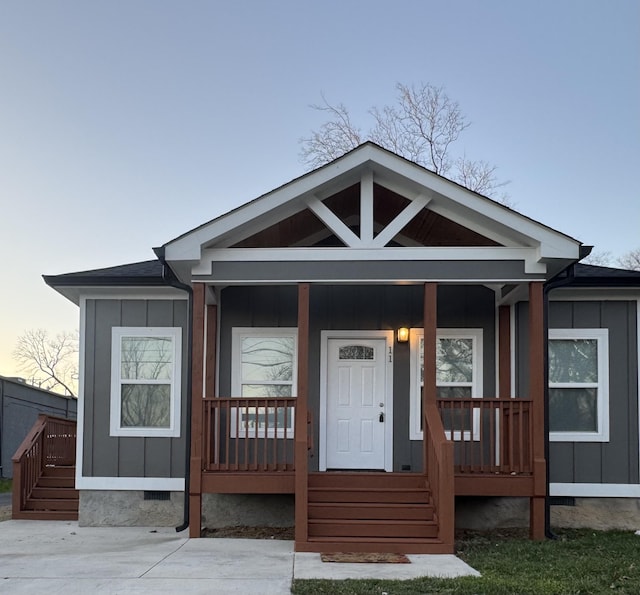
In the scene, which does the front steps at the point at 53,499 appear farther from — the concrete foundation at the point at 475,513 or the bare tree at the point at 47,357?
the bare tree at the point at 47,357

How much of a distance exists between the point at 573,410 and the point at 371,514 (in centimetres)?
329

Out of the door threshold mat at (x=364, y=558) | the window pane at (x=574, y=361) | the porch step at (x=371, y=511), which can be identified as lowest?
the door threshold mat at (x=364, y=558)

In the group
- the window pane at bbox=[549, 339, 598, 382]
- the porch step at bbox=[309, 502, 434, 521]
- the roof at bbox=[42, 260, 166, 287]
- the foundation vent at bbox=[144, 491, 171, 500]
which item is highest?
the roof at bbox=[42, 260, 166, 287]

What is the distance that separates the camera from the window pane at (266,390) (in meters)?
10.3

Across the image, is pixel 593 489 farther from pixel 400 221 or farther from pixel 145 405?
pixel 145 405

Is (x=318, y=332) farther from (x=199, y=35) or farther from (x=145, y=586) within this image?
(x=199, y=35)

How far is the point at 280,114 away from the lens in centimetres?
2189

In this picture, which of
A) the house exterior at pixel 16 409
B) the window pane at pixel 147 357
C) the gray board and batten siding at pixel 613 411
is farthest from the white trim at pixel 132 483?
the house exterior at pixel 16 409

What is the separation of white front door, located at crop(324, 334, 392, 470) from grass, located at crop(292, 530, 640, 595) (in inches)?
88.3

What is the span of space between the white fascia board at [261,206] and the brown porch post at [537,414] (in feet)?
8.12

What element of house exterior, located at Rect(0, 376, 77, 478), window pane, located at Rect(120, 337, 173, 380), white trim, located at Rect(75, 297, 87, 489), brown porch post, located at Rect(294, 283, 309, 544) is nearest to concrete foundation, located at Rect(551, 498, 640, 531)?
brown porch post, located at Rect(294, 283, 309, 544)

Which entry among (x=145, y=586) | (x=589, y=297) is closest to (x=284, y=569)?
(x=145, y=586)

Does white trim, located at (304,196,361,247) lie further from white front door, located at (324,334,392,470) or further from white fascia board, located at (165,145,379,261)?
white front door, located at (324,334,392,470)

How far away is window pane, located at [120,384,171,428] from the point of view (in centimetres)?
1028
